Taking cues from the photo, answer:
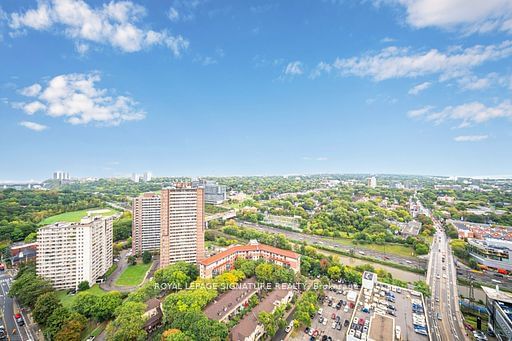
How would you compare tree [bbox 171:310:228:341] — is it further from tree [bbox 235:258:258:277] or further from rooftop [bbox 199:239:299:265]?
tree [bbox 235:258:258:277]

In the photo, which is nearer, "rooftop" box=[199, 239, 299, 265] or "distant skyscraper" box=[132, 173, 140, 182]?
"rooftop" box=[199, 239, 299, 265]

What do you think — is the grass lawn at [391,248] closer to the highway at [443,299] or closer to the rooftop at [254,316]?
the highway at [443,299]

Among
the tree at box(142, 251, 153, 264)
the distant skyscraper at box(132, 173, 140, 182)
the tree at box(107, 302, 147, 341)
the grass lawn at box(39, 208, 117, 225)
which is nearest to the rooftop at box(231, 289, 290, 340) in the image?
the tree at box(107, 302, 147, 341)

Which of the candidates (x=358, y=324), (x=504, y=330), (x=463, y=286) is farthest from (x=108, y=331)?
(x=463, y=286)

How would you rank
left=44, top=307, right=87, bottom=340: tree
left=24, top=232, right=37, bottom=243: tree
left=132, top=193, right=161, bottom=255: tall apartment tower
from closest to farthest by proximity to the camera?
left=44, top=307, right=87, bottom=340: tree < left=132, top=193, right=161, bottom=255: tall apartment tower < left=24, top=232, right=37, bottom=243: tree

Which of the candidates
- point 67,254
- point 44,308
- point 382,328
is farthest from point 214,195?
point 382,328

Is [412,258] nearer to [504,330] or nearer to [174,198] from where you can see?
[504,330]

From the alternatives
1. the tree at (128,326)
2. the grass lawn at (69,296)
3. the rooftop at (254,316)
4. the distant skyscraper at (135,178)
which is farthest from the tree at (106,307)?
the distant skyscraper at (135,178)

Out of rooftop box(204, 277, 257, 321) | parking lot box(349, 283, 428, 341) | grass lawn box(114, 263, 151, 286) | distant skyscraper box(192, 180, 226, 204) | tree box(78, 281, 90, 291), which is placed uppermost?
distant skyscraper box(192, 180, 226, 204)

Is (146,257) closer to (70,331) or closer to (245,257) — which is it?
(245,257)
